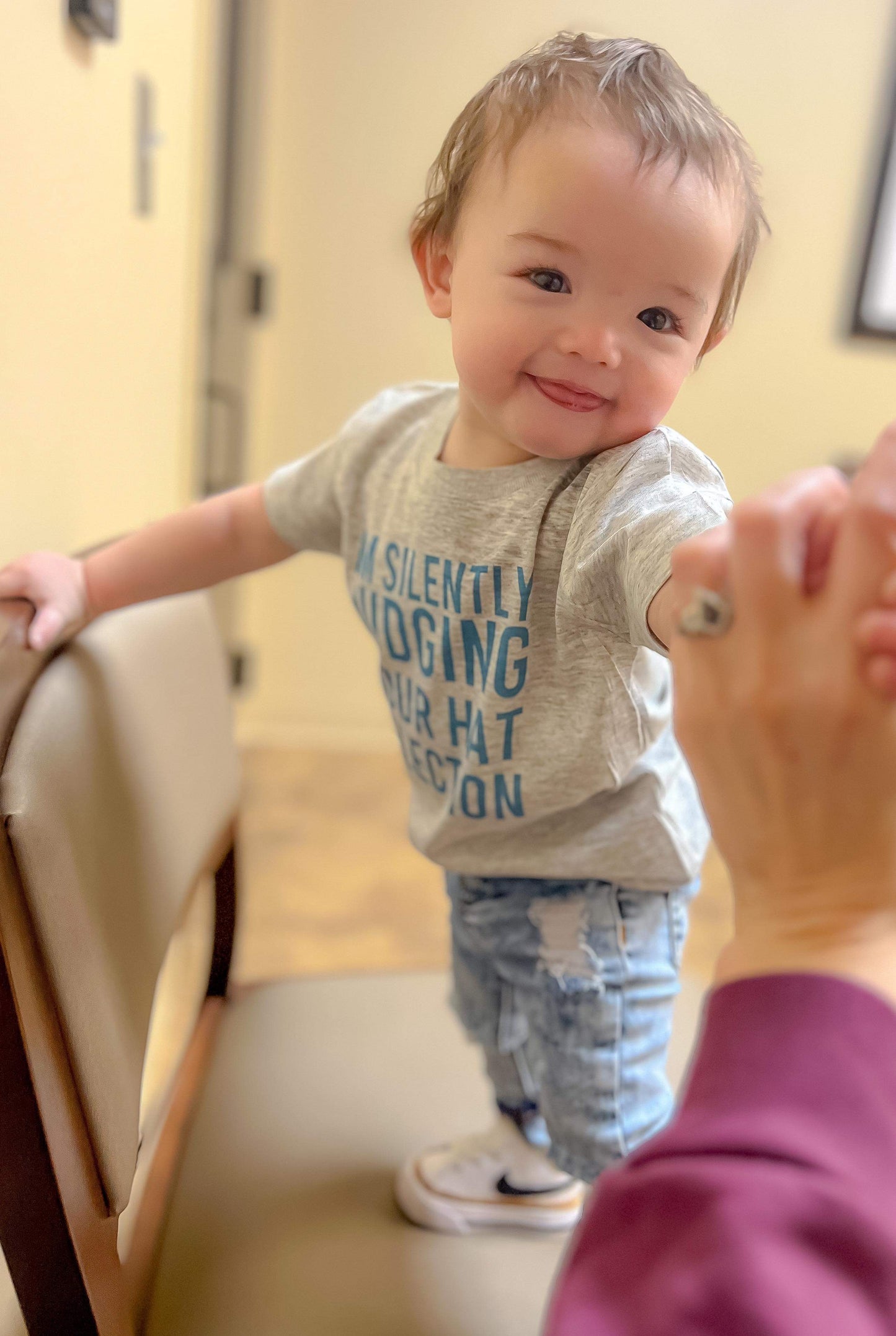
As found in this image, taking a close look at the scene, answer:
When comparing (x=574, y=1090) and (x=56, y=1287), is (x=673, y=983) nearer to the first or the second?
(x=574, y=1090)

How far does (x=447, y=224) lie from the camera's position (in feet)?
1.56

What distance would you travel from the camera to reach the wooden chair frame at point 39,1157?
1.33 ft

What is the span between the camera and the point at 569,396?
1.43ft

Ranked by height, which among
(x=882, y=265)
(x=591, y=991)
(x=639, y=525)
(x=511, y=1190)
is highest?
(x=882, y=265)

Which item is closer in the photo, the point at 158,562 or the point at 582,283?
the point at 582,283

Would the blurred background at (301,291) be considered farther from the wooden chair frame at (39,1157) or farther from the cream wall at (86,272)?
the wooden chair frame at (39,1157)

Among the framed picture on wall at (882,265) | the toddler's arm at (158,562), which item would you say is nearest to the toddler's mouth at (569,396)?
the toddler's arm at (158,562)

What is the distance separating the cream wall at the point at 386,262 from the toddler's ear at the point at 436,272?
70 cm

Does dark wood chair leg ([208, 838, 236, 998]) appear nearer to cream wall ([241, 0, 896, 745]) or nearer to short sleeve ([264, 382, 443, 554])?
short sleeve ([264, 382, 443, 554])

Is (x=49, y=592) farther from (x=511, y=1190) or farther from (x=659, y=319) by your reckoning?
(x=511, y=1190)

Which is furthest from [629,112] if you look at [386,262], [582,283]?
[386,262]

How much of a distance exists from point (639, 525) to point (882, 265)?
1691 mm

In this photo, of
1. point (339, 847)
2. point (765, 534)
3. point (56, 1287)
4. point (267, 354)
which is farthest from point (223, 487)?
point (765, 534)

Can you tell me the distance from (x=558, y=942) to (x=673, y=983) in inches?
3.4
